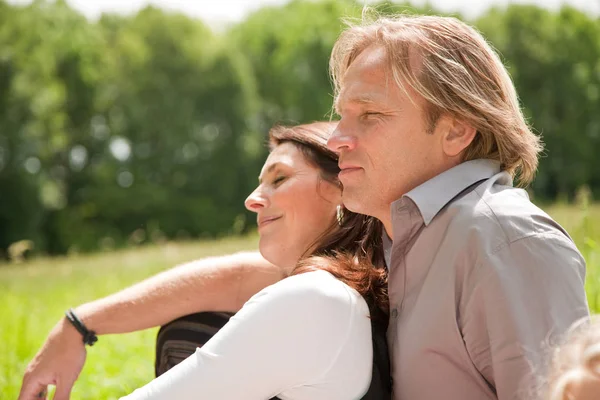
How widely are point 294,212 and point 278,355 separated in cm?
104

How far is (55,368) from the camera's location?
3.36 m

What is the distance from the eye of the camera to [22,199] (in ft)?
104

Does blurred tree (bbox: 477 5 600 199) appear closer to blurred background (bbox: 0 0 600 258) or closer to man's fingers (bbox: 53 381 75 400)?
blurred background (bbox: 0 0 600 258)

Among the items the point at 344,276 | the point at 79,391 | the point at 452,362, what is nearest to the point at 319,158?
the point at 344,276

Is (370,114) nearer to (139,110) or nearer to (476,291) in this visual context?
(476,291)

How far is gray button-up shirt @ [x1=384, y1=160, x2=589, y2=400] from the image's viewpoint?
2053mm

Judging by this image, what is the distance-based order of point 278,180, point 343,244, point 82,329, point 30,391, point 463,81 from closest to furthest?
point 463,81
point 343,244
point 278,180
point 30,391
point 82,329

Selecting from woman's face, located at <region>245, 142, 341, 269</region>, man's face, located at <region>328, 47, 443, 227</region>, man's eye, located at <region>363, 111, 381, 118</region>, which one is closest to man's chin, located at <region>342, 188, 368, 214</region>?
man's face, located at <region>328, 47, 443, 227</region>

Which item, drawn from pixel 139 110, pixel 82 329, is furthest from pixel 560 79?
pixel 82 329

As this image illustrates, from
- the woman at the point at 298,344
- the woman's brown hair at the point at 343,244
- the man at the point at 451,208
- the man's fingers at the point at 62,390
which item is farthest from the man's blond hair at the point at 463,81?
the man's fingers at the point at 62,390

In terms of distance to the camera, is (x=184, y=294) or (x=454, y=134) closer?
(x=454, y=134)

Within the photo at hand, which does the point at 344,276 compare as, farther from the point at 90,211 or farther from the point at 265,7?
the point at 265,7

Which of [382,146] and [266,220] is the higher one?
[382,146]

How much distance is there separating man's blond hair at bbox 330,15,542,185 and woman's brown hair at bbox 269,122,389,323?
48cm
